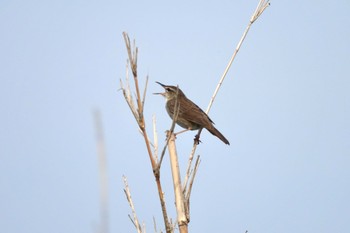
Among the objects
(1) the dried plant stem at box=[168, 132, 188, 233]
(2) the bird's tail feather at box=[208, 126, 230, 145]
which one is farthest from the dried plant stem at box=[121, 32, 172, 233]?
(2) the bird's tail feather at box=[208, 126, 230, 145]

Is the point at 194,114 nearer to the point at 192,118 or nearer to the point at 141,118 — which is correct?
the point at 192,118

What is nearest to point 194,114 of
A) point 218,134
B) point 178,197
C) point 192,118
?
point 192,118

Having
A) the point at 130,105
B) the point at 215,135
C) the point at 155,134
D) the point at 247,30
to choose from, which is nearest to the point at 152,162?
the point at 130,105

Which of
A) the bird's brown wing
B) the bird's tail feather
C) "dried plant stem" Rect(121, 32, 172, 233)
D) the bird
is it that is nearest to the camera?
"dried plant stem" Rect(121, 32, 172, 233)

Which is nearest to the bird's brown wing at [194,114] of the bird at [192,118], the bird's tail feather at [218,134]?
the bird at [192,118]

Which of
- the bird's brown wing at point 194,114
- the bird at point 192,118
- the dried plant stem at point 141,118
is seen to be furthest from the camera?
the bird's brown wing at point 194,114

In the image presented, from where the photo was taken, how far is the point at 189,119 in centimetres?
844

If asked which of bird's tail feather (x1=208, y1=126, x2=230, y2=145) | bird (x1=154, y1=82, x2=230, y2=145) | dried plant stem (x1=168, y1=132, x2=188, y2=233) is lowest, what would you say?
dried plant stem (x1=168, y1=132, x2=188, y2=233)

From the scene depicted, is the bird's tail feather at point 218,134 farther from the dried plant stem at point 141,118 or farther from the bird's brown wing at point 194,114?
the dried plant stem at point 141,118

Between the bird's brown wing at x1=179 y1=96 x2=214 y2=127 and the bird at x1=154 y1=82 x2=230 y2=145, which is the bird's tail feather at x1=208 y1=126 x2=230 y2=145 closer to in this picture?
the bird at x1=154 y1=82 x2=230 y2=145

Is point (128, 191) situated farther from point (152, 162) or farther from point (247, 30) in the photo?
point (247, 30)

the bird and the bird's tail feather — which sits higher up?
the bird

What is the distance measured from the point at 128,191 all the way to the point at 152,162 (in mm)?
437

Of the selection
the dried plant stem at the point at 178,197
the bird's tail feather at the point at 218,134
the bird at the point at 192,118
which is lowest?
the dried plant stem at the point at 178,197
